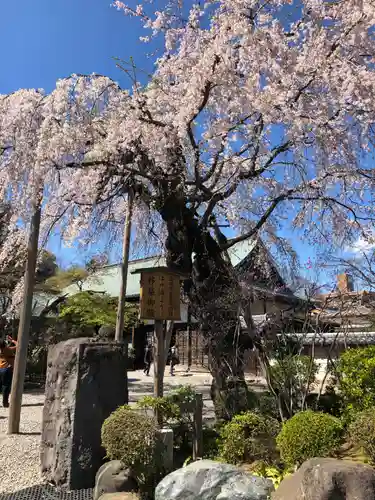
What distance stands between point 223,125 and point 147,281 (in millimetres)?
3017


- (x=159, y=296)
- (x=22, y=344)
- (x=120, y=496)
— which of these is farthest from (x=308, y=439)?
(x=22, y=344)

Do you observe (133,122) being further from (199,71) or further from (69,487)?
(69,487)

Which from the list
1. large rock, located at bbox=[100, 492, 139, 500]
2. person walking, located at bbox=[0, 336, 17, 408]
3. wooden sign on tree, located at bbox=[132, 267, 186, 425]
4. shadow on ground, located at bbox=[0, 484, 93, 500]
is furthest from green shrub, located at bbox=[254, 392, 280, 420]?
person walking, located at bbox=[0, 336, 17, 408]

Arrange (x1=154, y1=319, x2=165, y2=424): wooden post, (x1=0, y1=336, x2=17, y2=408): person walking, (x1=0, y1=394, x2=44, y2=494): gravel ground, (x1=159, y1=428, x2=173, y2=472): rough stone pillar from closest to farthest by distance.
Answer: (x1=159, y1=428, x2=173, y2=472): rough stone pillar, (x1=0, y1=394, x2=44, y2=494): gravel ground, (x1=154, y1=319, x2=165, y2=424): wooden post, (x1=0, y1=336, x2=17, y2=408): person walking

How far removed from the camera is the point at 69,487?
5051 mm

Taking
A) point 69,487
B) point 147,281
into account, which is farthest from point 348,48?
point 69,487

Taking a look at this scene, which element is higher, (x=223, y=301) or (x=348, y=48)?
(x=348, y=48)

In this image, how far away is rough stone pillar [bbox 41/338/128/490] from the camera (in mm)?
5141

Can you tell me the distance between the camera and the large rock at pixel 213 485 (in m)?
3.81

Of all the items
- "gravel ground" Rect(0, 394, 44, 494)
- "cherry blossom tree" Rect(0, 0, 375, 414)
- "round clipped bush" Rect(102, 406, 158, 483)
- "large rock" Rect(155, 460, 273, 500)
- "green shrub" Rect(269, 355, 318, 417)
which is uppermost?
"cherry blossom tree" Rect(0, 0, 375, 414)

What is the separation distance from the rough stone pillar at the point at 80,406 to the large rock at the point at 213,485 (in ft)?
4.73

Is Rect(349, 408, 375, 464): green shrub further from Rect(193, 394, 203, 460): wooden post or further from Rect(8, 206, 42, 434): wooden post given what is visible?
Rect(8, 206, 42, 434): wooden post

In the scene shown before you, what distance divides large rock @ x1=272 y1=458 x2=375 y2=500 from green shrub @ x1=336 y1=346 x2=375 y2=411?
7.44 feet

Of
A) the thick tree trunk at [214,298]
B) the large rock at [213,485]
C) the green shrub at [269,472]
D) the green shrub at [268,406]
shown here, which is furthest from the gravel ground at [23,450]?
the green shrub at [269,472]
